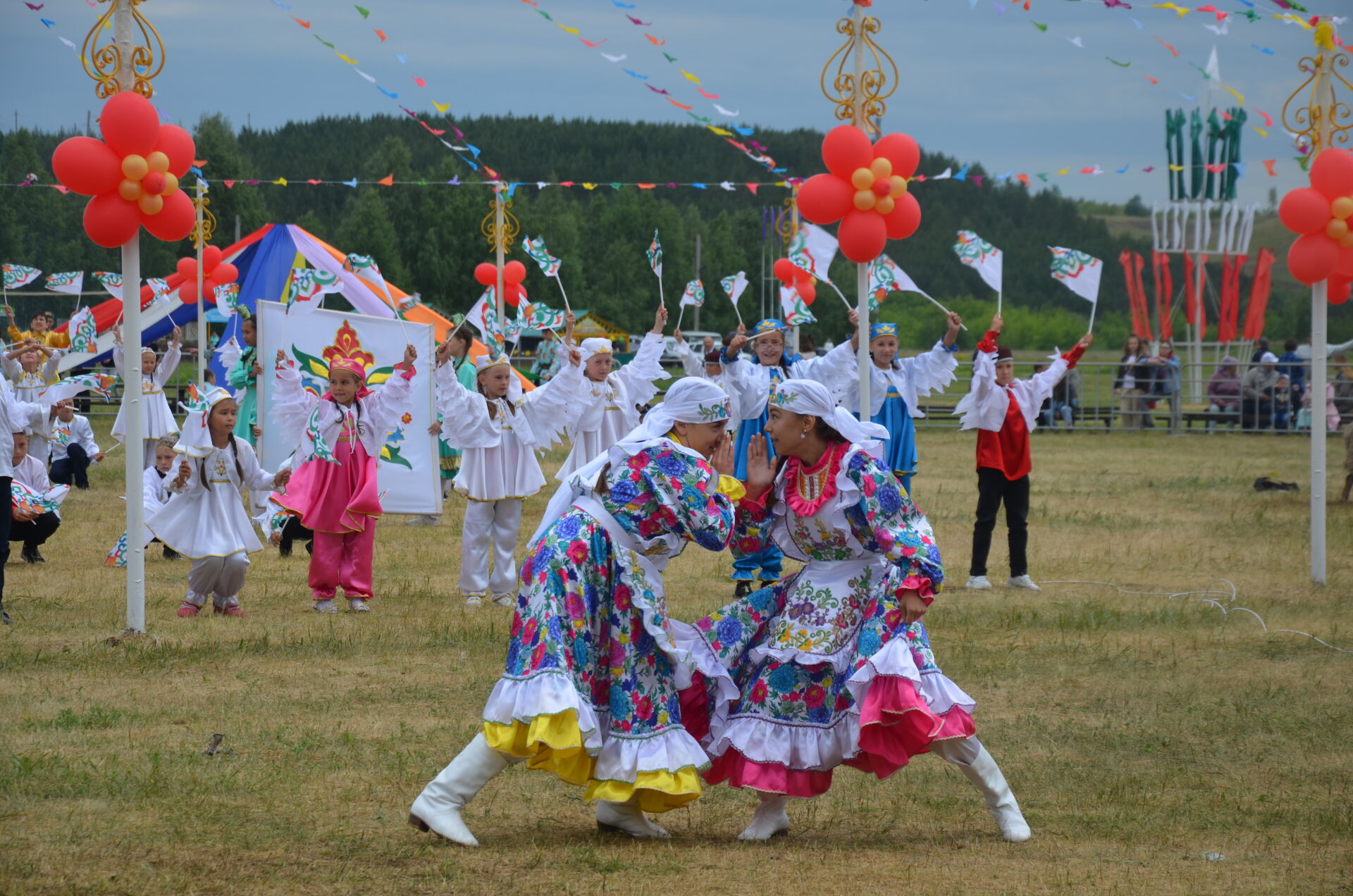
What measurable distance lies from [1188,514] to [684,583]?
690 centimetres

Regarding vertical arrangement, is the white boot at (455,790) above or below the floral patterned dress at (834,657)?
below

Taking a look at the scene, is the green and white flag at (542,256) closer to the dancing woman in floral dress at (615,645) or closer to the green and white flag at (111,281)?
the green and white flag at (111,281)

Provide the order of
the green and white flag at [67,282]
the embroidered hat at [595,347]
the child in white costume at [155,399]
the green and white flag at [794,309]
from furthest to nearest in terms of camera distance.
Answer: the green and white flag at [67,282]
the child in white costume at [155,399]
the green and white flag at [794,309]
the embroidered hat at [595,347]

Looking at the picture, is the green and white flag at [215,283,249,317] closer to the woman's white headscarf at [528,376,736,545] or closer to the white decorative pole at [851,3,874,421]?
the white decorative pole at [851,3,874,421]

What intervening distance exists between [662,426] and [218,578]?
16.1 ft

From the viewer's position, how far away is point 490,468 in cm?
966

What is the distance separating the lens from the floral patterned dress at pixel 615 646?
448cm

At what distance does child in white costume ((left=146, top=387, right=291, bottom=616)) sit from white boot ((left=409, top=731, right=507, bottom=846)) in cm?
448

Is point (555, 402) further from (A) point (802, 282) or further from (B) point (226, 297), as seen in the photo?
(B) point (226, 297)

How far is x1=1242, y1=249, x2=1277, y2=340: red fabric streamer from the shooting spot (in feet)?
147

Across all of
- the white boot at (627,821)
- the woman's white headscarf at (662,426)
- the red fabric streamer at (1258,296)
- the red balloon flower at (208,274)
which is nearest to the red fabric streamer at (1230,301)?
the red fabric streamer at (1258,296)

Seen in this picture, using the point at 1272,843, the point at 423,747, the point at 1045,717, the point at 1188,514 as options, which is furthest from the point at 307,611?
the point at 1188,514

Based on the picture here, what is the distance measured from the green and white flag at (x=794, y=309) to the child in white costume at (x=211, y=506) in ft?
14.9

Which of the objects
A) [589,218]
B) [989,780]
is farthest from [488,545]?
[589,218]
